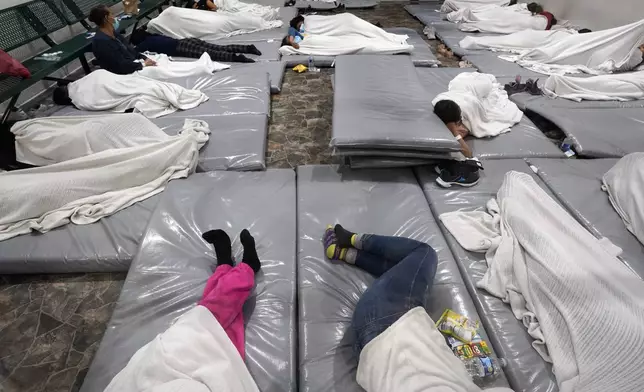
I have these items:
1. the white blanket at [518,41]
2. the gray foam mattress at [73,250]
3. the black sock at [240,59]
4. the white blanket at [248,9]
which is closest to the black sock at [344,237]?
the gray foam mattress at [73,250]

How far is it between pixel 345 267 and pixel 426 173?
0.93 meters

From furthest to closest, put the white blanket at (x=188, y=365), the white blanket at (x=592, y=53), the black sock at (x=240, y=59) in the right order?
1. the black sock at (x=240, y=59)
2. the white blanket at (x=592, y=53)
3. the white blanket at (x=188, y=365)

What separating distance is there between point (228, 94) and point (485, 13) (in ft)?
13.0

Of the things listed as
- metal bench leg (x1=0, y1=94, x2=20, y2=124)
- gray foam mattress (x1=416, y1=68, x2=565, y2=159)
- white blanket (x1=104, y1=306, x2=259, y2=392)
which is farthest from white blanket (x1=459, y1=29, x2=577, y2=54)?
metal bench leg (x1=0, y1=94, x2=20, y2=124)

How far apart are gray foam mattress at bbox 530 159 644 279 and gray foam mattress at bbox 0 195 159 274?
2.31 meters

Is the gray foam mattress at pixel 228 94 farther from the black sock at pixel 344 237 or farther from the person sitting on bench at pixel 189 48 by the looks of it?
the black sock at pixel 344 237

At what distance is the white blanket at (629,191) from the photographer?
5.79ft

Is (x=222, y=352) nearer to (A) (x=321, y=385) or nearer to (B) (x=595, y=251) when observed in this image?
(A) (x=321, y=385)

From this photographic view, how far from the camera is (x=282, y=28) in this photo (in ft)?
15.6

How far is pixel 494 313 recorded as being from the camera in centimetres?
147

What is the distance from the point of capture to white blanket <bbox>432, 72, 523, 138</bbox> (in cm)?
255

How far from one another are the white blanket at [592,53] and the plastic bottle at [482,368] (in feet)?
11.1

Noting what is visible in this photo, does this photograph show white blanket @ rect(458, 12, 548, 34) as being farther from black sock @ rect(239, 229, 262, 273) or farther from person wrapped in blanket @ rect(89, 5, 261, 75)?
black sock @ rect(239, 229, 262, 273)

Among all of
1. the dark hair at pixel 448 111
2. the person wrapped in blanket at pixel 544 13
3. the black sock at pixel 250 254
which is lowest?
the black sock at pixel 250 254
